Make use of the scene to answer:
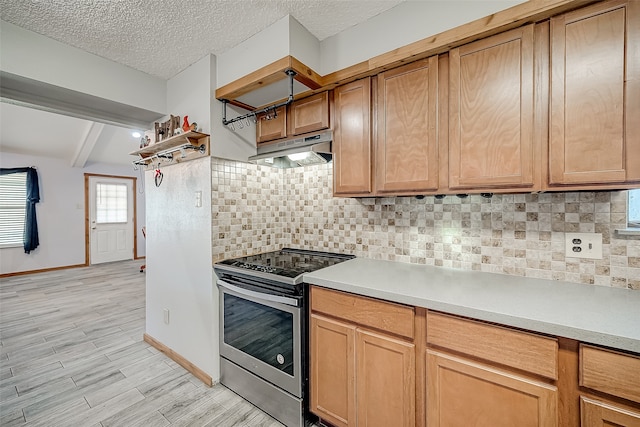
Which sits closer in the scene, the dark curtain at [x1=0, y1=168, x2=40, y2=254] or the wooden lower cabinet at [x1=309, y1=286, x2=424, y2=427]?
the wooden lower cabinet at [x1=309, y1=286, x2=424, y2=427]

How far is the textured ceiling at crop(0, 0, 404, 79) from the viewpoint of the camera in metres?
1.51

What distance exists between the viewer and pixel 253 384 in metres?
1.79

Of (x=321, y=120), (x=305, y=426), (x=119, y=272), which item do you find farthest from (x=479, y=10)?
(x=119, y=272)

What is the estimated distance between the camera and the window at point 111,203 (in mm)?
6293

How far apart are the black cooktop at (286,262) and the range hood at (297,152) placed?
755 mm

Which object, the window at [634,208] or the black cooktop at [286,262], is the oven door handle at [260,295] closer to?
the black cooktop at [286,262]

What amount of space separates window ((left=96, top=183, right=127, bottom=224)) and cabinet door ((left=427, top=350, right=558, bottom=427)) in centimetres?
766

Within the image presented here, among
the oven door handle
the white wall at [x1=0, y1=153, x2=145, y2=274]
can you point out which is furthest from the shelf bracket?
the white wall at [x1=0, y1=153, x2=145, y2=274]

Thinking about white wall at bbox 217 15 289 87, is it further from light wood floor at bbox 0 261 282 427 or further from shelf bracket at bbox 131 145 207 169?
light wood floor at bbox 0 261 282 427

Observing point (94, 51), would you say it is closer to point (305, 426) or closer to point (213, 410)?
point (213, 410)

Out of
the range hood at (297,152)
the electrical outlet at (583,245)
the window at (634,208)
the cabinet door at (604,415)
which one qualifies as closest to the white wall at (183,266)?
the range hood at (297,152)

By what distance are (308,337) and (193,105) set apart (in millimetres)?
1953

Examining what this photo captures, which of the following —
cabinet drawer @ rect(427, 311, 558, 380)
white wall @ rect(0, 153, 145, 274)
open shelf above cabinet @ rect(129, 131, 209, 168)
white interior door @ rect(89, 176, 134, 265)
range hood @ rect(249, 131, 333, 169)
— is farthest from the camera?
white interior door @ rect(89, 176, 134, 265)

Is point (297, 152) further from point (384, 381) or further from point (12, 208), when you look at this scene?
point (12, 208)
